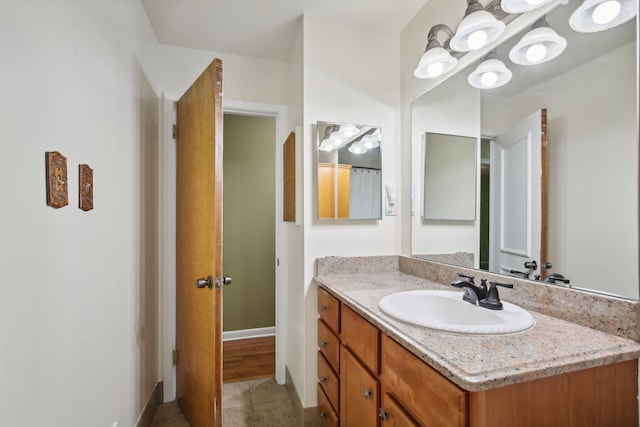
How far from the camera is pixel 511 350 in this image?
0.80m

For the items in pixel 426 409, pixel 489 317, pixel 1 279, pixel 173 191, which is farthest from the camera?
pixel 173 191

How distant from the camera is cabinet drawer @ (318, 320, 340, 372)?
148 centimetres

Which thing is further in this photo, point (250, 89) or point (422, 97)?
point (250, 89)

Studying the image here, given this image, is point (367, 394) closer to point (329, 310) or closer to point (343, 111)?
point (329, 310)

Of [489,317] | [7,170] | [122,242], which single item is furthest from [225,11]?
[489,317]

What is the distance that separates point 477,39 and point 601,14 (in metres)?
0.43

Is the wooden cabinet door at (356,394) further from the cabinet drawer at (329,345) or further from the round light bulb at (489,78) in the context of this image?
the round light bulb at (489,78)

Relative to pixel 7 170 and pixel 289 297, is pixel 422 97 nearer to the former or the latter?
pixel 289 297

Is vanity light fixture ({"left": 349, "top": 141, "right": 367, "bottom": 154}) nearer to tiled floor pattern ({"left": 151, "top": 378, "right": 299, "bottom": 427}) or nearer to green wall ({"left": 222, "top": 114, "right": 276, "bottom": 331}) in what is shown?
green wall ({"left": 222, "top": 114, "right": 276, "bottom": 331})

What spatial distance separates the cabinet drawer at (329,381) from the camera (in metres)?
1.47

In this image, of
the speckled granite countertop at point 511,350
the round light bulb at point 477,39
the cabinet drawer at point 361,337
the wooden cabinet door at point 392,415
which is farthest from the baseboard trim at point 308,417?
the round light bulb at point 477,39

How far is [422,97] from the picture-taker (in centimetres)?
177

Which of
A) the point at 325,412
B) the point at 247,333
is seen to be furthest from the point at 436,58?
the point at 247,333

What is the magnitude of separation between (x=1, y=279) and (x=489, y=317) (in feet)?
4.65
